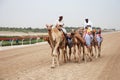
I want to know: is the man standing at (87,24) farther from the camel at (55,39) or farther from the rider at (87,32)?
the camel at (55,39)

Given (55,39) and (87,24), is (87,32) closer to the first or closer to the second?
(87,24)

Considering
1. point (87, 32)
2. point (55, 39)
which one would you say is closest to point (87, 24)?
point (87, 32)

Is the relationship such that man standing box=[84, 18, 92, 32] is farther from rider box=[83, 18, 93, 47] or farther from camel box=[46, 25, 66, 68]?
camel box=[46, 25, 66, 68]

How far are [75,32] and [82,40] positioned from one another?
54 centimetres

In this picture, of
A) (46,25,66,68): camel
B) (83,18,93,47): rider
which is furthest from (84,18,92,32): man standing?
(46,25,66,68): camel

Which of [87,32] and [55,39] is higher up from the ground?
[87,32]

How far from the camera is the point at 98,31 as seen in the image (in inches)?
699

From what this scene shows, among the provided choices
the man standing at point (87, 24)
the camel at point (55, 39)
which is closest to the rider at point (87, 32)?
the man standing at point (87, 24)

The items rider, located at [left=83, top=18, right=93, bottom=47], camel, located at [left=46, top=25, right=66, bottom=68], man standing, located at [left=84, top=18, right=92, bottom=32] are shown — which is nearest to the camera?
camel, located at [left=46, top=25, right=66, bottom=68]

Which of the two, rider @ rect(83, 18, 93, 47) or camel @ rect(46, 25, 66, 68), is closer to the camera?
camel @ rect(46, 25, 66, 68)

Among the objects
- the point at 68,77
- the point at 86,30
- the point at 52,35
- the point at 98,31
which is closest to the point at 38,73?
the point at 68,77

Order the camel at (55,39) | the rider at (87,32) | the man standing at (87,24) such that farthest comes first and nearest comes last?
the man standing at (87,24)
the rider at (87,32)
the camel at (55,39)

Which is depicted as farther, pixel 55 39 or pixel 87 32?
pixel 87 32

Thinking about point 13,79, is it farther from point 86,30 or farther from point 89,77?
point 86,30
